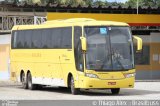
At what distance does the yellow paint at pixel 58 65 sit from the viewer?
24.8m

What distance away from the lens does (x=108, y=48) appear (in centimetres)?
2506

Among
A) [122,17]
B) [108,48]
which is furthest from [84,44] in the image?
[122,17]

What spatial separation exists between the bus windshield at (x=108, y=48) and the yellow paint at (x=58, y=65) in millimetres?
260

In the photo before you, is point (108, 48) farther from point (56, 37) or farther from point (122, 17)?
point (122, 17)

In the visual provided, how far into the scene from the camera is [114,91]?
26.5 meters

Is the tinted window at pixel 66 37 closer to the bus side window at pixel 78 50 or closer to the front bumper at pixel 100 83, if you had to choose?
the bus side window at pixel 78 50

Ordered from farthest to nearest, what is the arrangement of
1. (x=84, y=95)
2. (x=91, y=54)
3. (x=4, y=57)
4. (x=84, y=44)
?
(x=4, y=57) → (x=84, y=95) → (x=91, y=54) → (x=84, y=44)

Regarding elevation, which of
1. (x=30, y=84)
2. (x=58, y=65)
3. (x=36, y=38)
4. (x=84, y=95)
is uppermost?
(x=36, y=38)

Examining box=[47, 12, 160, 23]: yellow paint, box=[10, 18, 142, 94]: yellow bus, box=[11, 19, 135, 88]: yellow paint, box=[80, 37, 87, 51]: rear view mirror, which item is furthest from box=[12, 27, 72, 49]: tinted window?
box=[47, 12, 160, 23]: yellow paint

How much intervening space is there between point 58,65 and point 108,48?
3330 mm

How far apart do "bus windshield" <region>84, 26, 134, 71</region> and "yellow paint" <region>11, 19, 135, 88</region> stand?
0.85 ft

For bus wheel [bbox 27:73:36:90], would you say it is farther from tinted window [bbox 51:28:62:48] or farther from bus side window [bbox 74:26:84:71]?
bus side window [bbox 74:26:84:71]

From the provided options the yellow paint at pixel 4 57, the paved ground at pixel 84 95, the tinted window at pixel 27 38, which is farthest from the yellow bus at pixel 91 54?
the yellow paint at pixel 4 57

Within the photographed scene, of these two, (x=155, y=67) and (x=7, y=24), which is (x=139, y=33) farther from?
(x=7, y=24)
